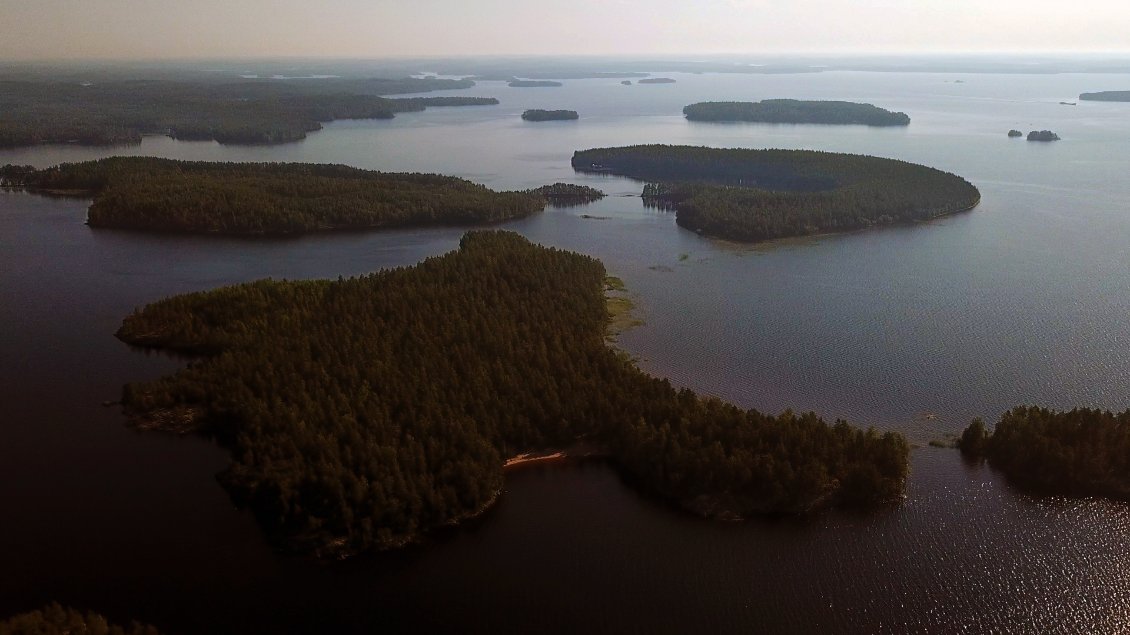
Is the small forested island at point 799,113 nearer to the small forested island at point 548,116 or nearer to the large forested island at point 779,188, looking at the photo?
the small forested island at point 548,116

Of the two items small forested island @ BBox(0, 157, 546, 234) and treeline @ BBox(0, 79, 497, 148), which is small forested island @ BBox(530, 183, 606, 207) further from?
treeline @ BBox(0, 79, 497, 148)

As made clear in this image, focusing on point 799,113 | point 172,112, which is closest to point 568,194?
point 799,113

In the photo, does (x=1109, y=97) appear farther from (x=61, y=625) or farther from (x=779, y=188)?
(x=61, y=625)

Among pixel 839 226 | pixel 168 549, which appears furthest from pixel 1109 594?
pixel 839 226

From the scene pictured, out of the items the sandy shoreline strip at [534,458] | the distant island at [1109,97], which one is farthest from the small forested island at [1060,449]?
the distant island at [1109,97]

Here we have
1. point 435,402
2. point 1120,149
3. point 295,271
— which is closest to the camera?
point 435,402

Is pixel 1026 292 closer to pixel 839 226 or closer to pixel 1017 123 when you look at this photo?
pixel 839 226
